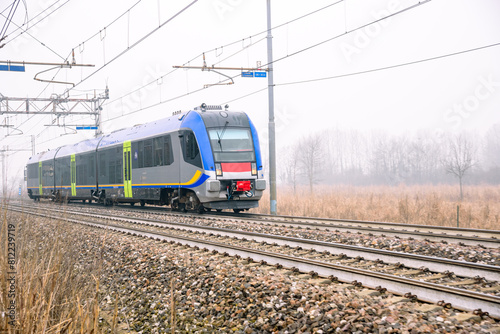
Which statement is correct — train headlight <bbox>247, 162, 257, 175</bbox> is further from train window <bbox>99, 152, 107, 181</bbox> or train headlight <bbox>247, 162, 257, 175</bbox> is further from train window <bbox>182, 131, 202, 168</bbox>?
train window <bbox>99, 152, 107, 181</bbox>

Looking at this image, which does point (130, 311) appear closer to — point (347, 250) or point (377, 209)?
point (347, 250)

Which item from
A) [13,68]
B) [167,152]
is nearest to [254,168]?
[167,152]

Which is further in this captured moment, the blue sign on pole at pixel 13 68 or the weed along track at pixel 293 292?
the blue sign on pole at pixel 13 68

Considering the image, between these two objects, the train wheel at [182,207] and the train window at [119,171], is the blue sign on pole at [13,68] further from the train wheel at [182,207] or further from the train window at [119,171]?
the train wheel at [182,207]

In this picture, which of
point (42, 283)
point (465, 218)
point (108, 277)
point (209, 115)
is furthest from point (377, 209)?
point (42, 283)

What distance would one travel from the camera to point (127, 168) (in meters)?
19.9

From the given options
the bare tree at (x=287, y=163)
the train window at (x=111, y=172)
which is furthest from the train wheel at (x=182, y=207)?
the bare tree at (x=287, y=163)

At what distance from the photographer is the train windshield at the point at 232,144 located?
15.1m

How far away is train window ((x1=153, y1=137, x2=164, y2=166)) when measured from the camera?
56.5 ft

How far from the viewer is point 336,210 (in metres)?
16.6

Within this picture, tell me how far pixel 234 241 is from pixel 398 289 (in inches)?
189

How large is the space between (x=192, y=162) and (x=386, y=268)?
9.66 meters

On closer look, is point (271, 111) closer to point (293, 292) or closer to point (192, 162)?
point (192, 162)

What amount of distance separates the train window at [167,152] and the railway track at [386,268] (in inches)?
274
